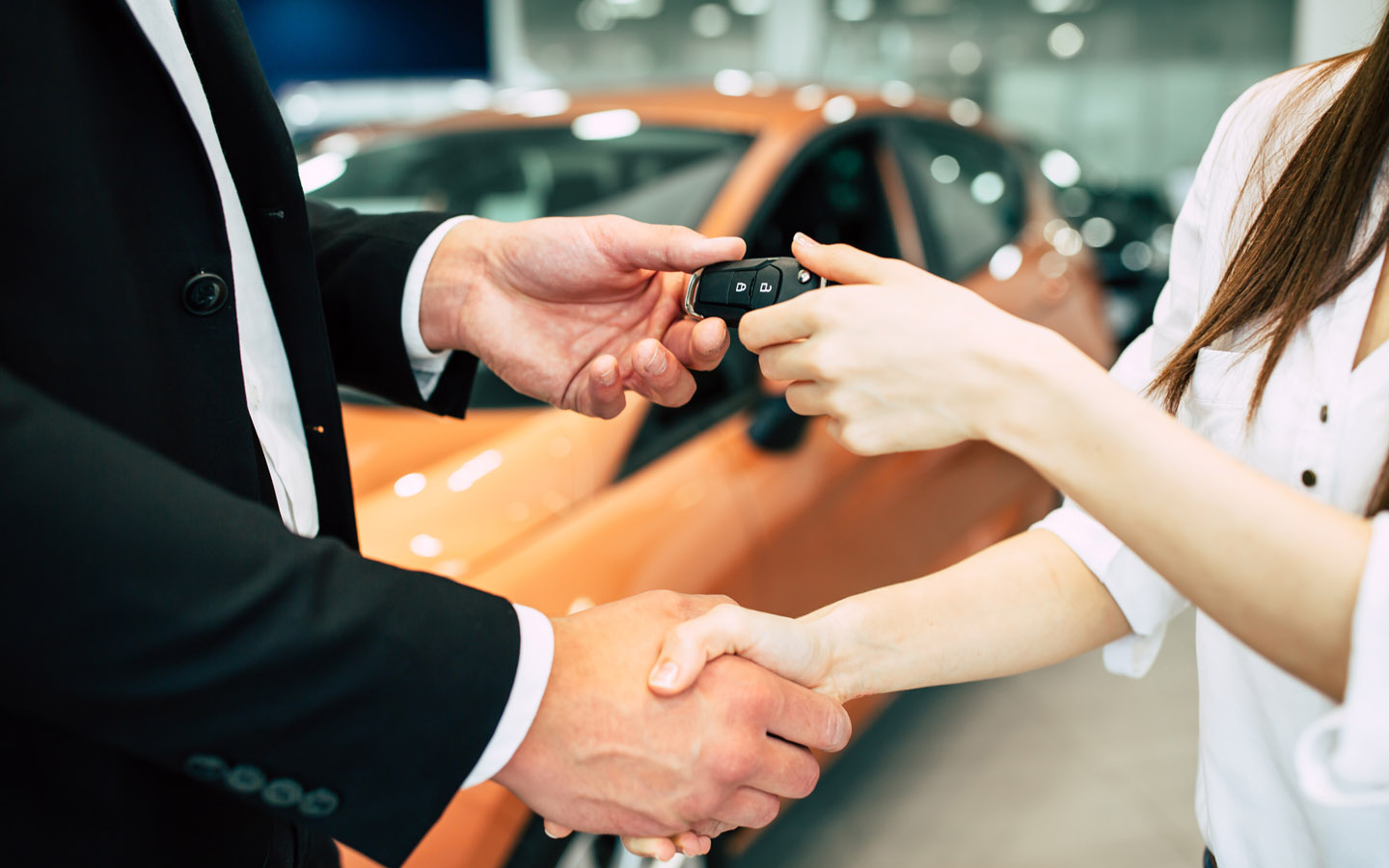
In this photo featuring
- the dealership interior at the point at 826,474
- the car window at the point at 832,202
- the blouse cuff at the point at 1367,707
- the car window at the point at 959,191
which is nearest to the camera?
the blouse cuff at the point at 1367,707

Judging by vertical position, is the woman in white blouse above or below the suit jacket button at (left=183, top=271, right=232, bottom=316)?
below

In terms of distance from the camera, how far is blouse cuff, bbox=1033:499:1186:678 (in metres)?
0.91

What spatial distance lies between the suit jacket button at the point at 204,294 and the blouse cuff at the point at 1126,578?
759 mm

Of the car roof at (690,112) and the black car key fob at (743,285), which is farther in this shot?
the car roof at (690,112)

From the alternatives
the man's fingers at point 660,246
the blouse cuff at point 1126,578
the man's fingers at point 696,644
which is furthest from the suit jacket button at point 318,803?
the blouse cuff at point 1126,578

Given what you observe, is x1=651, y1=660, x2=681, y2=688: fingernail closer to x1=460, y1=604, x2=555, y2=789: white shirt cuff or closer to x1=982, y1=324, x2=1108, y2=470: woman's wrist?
x1=460, y1=604, x2=555, y2=789: white shirt cuff

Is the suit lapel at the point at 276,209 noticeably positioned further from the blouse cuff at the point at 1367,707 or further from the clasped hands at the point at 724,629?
the blouse cuff at the point at 1367,707

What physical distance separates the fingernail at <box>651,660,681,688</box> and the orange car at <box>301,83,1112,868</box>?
21.5 inches

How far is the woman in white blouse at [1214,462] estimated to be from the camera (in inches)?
24.0

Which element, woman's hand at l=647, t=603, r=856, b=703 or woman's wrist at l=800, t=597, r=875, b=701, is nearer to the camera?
woman's hand at l=647, t=603, r=856, b=703

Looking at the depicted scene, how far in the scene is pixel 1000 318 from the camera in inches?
26.7

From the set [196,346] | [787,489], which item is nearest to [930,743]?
[787,489]

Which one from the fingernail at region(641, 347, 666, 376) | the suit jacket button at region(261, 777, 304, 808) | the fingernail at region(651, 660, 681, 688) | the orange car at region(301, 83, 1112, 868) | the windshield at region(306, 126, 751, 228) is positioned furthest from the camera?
the windshield at region(306, 126, 751, 228)

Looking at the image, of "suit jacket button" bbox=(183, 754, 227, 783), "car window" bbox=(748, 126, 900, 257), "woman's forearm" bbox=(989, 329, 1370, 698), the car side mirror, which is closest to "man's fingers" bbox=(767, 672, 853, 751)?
"woman's forearm" bbox=(989, 329, 1370, 698)
